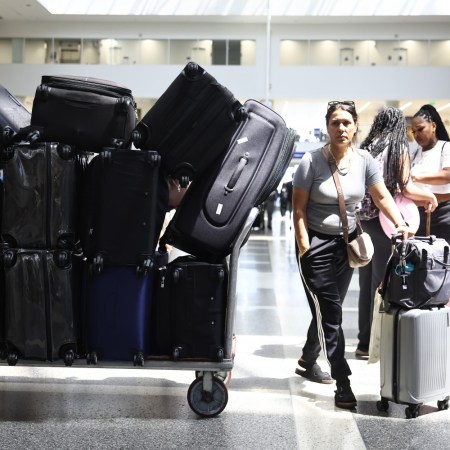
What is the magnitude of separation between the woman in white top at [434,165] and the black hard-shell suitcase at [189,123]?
6.85ft

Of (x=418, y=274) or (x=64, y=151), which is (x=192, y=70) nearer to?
(x=64, y=151)

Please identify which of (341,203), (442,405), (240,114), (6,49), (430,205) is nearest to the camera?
(240,114)

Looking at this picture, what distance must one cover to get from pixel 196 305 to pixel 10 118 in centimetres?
131

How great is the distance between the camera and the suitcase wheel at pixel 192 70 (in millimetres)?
3740

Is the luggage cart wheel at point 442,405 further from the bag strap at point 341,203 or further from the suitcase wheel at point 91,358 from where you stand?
the suitcase wheel at point 91,358

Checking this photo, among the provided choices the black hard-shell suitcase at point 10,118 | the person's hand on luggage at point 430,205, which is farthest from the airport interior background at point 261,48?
the black hard-shell suitcase at point 10,118

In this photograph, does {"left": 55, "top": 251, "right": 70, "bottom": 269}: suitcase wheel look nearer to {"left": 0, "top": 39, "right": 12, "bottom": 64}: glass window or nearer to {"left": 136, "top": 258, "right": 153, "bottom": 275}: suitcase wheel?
{"left": 136, "top": 258, "right": 153, "bottom": 275}: suitcase wheel

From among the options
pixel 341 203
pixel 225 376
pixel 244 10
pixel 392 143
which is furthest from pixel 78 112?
pixel 244 10

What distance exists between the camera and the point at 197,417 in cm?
395

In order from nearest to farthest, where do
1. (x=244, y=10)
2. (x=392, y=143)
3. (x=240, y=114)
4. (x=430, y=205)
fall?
(x=240, y=114)
(x=430, y=205)
(x=392, y=143)
(x=244, y=10)

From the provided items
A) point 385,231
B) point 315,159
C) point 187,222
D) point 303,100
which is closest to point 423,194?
point 385,231

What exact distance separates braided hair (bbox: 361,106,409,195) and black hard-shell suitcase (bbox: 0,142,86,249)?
7.37 feet

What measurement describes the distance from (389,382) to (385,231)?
1489mm

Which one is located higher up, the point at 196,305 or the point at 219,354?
the point at 196,305
